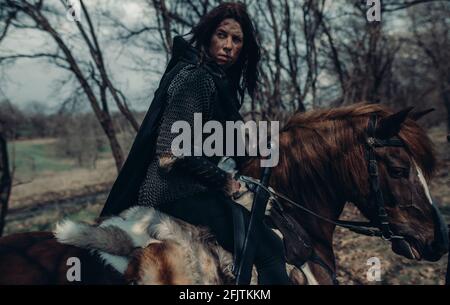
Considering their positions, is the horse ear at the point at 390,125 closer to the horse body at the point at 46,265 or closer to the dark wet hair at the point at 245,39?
the dark wet hair at the point at 245,39

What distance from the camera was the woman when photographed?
96.8 inches

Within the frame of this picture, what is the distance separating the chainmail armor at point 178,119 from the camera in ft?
8.07

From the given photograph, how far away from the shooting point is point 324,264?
2732mm

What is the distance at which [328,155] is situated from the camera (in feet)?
9.12

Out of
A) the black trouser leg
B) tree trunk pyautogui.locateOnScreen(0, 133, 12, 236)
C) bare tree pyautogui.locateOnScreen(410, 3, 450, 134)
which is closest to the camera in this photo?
the black trouser leg

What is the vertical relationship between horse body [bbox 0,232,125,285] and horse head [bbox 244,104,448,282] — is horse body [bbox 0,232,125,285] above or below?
below

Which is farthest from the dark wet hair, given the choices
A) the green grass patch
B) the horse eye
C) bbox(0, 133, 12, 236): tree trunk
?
the green grass patch

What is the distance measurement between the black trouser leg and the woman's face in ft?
3.87

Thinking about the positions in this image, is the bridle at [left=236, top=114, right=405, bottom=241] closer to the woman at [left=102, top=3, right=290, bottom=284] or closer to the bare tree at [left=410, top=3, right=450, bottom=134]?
the woman at [left=102, top=3, right=290, bottom=284]

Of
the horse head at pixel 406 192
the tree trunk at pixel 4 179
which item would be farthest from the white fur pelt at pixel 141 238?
the tree trunk at pixel 4 179

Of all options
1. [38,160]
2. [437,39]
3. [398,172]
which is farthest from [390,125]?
[38,160]

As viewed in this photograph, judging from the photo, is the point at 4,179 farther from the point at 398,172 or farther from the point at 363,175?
the point at 398,172

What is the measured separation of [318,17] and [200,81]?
894 cm
